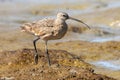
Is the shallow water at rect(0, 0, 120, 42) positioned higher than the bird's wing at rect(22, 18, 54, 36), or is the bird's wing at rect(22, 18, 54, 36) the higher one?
the bird's wing at rect(22, 18, 54, 36)

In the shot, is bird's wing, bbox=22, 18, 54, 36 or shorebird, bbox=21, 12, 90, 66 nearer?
shorebird, bbox=21, 12, 90, 66

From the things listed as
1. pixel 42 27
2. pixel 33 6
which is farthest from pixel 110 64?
pixel 33 6

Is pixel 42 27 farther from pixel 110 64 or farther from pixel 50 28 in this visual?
pixel 110 64

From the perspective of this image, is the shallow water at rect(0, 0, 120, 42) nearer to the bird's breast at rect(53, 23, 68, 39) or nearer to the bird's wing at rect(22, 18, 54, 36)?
the bird's wing at rect(22, 18, 54, 36)

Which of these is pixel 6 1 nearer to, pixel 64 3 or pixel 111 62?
pixel 64 3

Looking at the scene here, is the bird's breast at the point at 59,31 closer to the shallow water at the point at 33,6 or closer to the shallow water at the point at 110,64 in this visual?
the shallow water at the point at 110,64

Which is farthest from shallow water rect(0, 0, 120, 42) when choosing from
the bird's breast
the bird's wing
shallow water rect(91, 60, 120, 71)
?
the bird's breast

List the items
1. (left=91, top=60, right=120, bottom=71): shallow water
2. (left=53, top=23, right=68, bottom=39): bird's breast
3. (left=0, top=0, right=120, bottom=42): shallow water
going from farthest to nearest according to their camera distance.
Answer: (left=0, top=0, right=120, bottom=42): shallow water, (left=91, top=60, right=120, bottom=71): shallow water, (left=53, top=23, right=68, bottom=39): bird's breast

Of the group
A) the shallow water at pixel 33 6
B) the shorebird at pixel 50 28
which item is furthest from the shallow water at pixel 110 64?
the shallow water at pixel 33 6

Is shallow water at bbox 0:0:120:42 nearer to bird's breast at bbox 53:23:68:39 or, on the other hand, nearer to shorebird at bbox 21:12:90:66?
shorebird at bbox 21:12:90:66

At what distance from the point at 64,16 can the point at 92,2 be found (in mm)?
18413

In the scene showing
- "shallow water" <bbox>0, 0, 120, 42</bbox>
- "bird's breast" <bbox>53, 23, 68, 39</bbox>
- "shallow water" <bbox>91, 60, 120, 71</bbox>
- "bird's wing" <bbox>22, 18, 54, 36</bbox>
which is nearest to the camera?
"bird's breast" <bbox>53, 23, 68, 39</bbox>

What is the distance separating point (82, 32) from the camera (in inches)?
814

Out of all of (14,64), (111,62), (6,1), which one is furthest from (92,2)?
(14,64)
